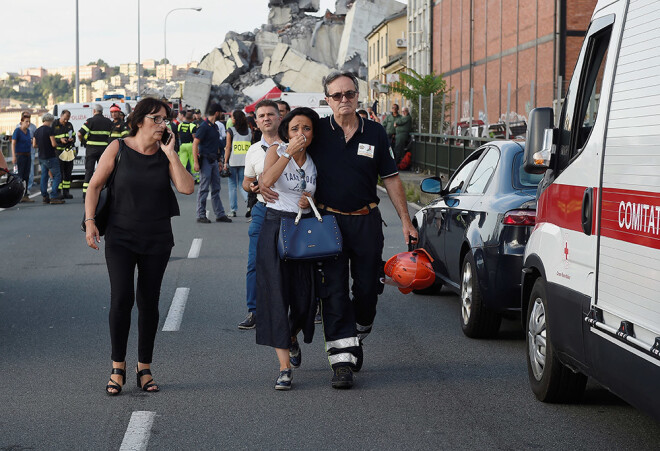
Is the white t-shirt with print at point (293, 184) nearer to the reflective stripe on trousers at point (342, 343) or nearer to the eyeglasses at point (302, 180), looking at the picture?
the eyeglasses at point (302, 180)

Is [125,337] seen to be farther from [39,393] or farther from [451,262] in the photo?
[451,262]

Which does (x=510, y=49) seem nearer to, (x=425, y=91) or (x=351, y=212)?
(x=425, y=91)

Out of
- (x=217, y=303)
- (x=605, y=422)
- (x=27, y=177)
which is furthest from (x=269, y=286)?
(x=27, y=177)

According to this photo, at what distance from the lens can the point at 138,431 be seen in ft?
→ 17.6

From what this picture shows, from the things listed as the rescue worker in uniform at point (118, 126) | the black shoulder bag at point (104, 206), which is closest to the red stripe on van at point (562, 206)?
the black shoulder bag at point (104, 206)

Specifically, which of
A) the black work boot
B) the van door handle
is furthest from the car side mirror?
the van door handle

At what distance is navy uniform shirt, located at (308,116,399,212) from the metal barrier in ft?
46.3

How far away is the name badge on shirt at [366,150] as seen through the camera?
21.0ft

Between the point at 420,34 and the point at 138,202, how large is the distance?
174ft

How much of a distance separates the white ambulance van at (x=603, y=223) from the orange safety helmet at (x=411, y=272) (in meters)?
1.02

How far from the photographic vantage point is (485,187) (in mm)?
8180

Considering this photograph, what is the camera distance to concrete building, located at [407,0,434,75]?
53.8 meters

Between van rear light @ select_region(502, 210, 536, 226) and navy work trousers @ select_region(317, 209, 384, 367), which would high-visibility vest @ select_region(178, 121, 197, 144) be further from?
navy work trousers @ select_region(317, 209, 384, 367)

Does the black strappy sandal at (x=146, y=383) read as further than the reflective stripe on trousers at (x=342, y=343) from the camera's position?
No
